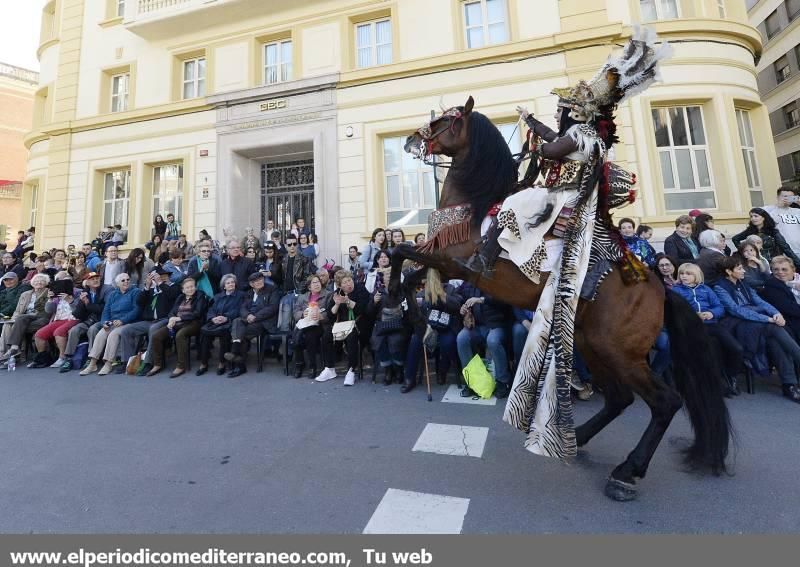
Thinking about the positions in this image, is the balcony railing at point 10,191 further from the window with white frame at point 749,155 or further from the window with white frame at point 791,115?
the window with white frame at point 791,115

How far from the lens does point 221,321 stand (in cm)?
642

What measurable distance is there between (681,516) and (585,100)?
269cm

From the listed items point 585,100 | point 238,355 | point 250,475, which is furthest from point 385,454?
point 238,355

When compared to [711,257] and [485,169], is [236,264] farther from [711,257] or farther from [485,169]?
[711,257]

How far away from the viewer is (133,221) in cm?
1246

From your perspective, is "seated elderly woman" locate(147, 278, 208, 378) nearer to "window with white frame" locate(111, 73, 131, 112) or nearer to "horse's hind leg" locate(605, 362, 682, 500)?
"horse's hind leg" locate(605, 362, 682, 500)

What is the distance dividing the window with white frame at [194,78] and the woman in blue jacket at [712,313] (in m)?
13.7

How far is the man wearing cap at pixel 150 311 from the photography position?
6562 mm

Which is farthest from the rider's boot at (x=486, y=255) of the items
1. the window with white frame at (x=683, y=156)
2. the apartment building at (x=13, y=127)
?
the apartment building at (x=13, y=127)

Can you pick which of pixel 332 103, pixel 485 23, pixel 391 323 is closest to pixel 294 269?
pixel 391 323

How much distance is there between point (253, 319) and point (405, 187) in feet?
20.0

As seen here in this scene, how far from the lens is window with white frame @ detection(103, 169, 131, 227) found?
1301 cm

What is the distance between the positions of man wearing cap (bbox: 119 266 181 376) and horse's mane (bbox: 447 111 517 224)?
5.96 meters

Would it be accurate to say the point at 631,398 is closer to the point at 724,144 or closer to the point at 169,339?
the point at 169,339
